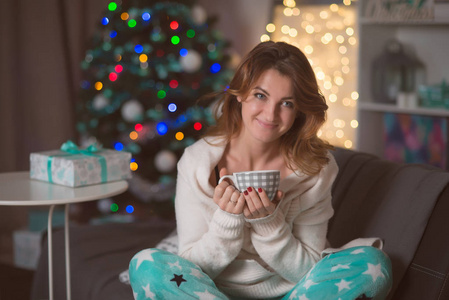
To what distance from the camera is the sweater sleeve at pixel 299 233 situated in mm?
1673

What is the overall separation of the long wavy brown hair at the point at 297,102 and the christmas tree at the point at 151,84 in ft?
5.17

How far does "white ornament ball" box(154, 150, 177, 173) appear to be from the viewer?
3443 mm

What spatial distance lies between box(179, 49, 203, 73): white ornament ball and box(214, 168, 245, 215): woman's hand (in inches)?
74.1

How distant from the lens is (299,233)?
5.89ft

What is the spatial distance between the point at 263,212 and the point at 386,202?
0.54m

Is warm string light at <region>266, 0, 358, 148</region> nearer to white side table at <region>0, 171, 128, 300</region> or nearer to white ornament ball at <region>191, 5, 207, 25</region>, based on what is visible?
white ornament ball at <region>191, 5, 207, 25</region>

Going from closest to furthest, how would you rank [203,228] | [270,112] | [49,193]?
[270,112]
[203,228]
[49,193]

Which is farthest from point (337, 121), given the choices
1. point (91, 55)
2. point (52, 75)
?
point (52, 75)

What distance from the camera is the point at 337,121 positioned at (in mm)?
3734

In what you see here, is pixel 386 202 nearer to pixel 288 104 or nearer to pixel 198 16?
pixel 288 104

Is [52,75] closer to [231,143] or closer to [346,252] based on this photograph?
[231,143]

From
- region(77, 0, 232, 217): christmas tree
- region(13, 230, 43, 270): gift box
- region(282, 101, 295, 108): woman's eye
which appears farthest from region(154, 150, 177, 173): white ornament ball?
region(282, 101, 295, 108): woman's eye

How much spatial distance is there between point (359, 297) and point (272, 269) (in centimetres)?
31

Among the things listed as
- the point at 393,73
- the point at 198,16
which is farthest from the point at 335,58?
the point at 198,16
